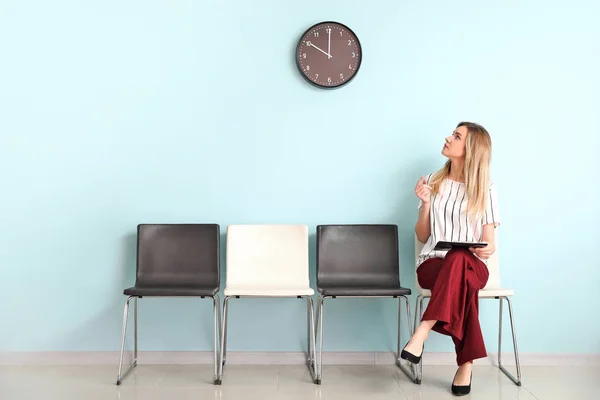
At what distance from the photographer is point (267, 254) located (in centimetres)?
326

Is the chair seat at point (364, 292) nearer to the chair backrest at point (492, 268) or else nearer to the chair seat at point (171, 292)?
the chair backrest at point (492, 268)

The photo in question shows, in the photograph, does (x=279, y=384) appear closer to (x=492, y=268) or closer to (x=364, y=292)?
(x=364, y=292)

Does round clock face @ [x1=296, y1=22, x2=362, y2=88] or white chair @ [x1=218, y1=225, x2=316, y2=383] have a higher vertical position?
round clock face @ [x1=296, y1=22, x2=362, y2=88]

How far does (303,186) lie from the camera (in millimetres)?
3371

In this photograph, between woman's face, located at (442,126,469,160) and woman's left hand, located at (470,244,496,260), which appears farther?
woman's face, located at (442,126,469,160)

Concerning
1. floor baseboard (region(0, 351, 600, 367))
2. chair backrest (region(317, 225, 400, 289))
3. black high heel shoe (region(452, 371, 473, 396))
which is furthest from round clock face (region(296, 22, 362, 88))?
black high heel shoe (region(452, 371, 473, 396))

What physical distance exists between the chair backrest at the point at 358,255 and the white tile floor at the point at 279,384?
1.61 feet

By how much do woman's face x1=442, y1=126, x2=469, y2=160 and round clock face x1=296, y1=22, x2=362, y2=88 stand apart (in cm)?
70

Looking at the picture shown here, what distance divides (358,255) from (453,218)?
56 cm

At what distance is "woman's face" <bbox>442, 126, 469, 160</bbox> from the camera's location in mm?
3018

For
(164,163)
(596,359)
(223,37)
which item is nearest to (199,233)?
(164,163)

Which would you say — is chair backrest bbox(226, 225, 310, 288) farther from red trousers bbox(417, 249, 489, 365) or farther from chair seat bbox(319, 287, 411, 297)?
red trousers bbox(417, 249, 489, 365)

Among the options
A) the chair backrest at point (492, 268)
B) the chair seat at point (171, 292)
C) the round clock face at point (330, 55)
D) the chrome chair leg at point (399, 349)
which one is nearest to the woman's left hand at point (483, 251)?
the chair backrest at point (492, 268)

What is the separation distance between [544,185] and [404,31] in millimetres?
1187
